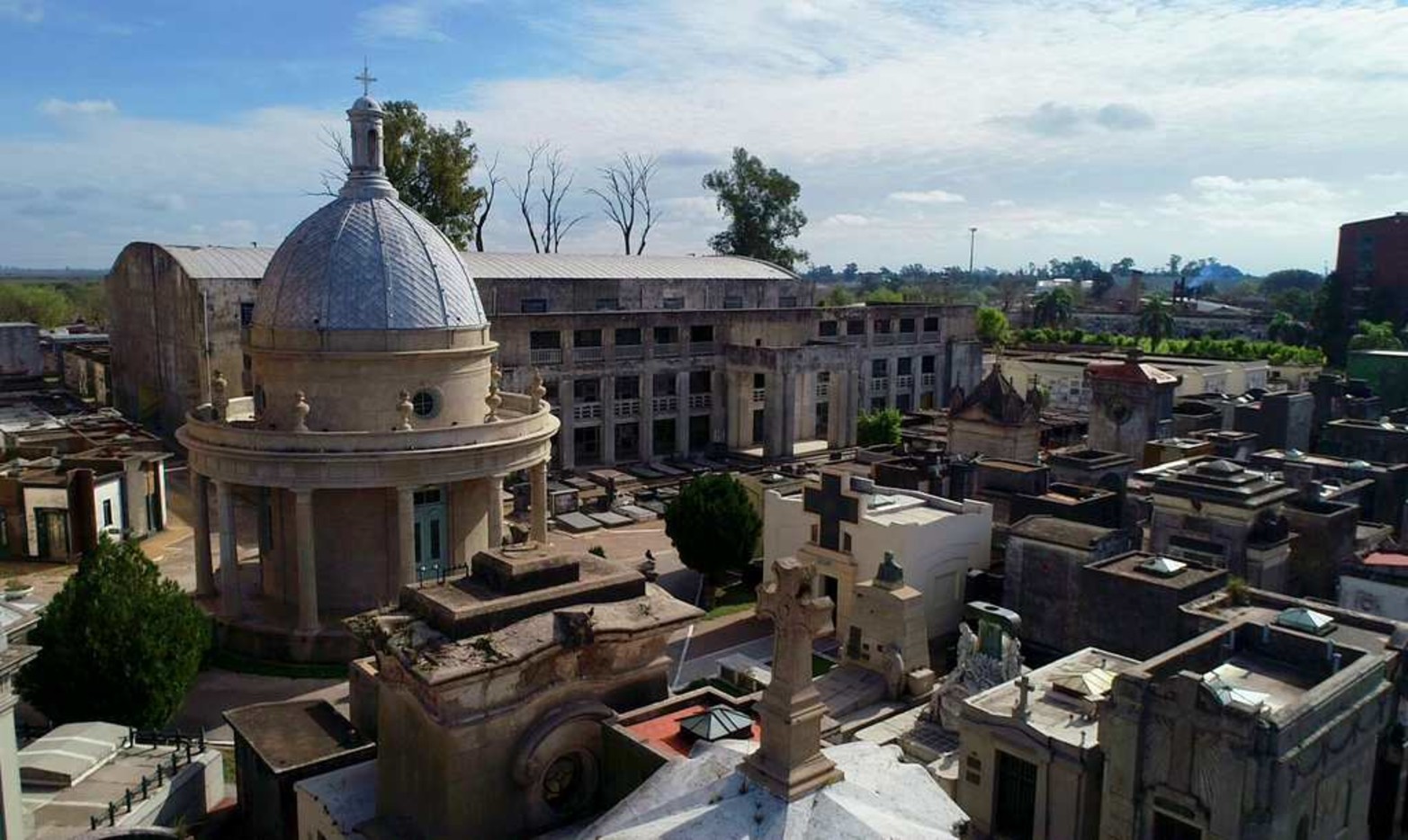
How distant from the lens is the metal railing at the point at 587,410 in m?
65.1

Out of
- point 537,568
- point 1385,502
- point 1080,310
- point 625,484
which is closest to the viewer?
point 537,568

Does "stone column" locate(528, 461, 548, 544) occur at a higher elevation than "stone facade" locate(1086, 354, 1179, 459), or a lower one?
lower

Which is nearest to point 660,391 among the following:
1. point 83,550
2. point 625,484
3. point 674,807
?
point 625,484

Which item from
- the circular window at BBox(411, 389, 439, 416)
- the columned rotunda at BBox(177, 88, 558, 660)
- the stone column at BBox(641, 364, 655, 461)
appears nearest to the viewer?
the columned rotunda at BBox(177, 88, 558, 660)

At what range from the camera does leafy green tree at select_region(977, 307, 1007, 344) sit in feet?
358

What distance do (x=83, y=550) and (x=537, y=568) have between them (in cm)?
3592

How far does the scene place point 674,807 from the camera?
14.9 metres

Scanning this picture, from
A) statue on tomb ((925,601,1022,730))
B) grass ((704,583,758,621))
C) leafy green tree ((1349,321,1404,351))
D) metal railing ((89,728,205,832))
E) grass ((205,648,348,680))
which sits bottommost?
grass ((205,648,348,680))

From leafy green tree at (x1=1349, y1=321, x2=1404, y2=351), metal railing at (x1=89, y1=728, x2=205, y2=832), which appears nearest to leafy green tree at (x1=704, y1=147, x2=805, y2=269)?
leafy green tree at (x1=1349, y1=321, x2=1404, y2=351)

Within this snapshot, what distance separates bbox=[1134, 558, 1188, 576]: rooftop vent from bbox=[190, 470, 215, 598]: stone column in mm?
31273

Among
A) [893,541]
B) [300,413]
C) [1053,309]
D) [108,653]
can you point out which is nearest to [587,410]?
[300,413]

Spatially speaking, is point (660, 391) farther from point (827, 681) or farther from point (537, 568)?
point (537, 568)

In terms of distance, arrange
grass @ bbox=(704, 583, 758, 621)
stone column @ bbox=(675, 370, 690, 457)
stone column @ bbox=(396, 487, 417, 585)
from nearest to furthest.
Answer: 1. stone column @ bbox=(396, 487, 417, 585)
2. grass @ bbox=(704, 583, 758, 621)
3. stone column @ bbox=(675, 370, 690, 457)

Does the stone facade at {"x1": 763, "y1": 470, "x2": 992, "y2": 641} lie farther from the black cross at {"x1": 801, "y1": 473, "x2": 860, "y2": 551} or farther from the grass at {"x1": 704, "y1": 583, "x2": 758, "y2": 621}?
the grass at {"x1": 704, "y1": 583, "x2": 758, "y2": 621}
